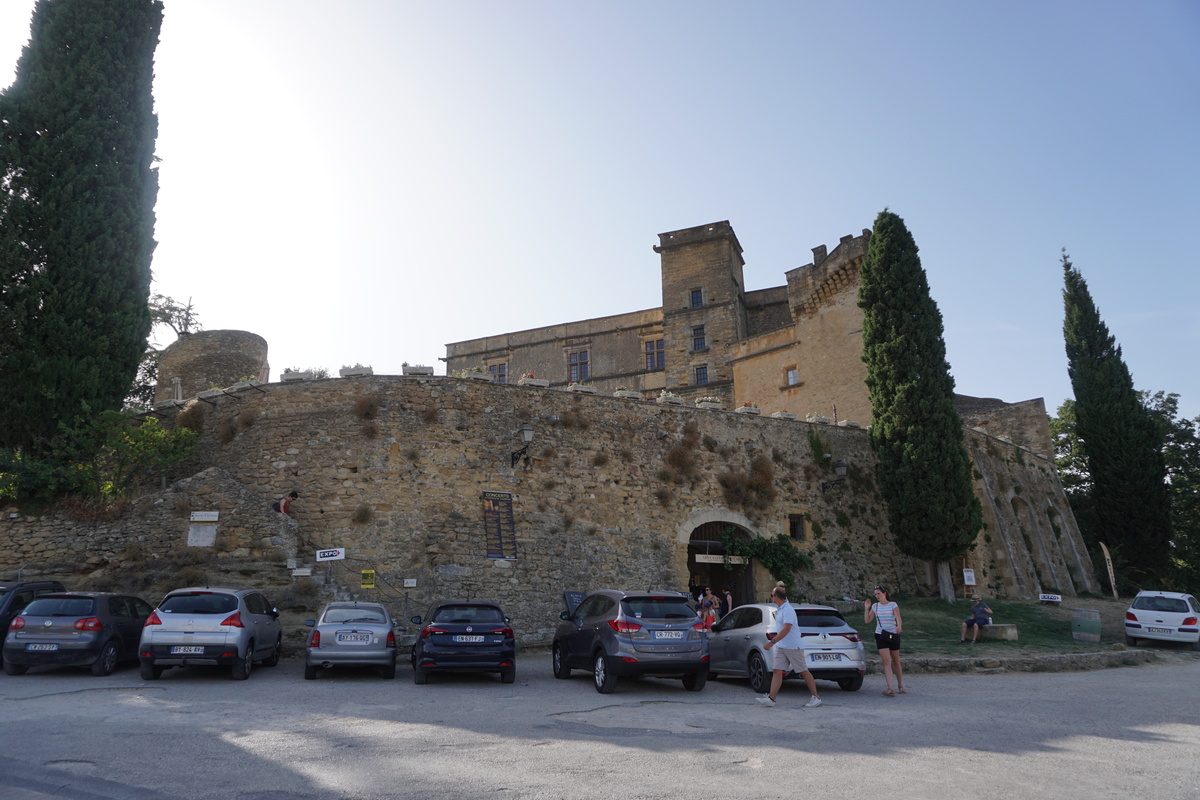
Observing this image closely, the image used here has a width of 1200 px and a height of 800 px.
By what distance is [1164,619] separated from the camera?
19281mm

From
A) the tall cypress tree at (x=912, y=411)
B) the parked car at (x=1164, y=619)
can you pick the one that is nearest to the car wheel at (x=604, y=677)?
the tall cypress tree at (x=912, y=411)

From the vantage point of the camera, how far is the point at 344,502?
18156mm

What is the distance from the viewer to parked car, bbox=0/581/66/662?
40.7 feet

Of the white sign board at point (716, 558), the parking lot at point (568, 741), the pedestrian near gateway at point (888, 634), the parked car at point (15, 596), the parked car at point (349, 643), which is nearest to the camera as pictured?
the parking lot at point (568, 741)

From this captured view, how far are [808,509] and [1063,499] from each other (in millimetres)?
19433

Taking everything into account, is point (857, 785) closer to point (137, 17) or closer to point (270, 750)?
point (270, 750)

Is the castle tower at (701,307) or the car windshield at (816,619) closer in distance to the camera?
the car windshield at (816,619)

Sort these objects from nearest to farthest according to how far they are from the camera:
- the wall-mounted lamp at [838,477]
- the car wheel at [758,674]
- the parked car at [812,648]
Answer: the parked car at [812,648] < the car wheel at [758,674] < the wall-mounted lamp at [838,477]

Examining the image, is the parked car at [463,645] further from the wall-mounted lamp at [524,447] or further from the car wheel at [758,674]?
the wall-mounted lamp at [524,447]

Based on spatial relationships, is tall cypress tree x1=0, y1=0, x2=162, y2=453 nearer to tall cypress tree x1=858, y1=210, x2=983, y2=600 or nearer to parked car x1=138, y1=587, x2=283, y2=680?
parked car x1=138, y1=587, x2=283, y2=680

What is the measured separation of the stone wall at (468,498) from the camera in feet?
54.7

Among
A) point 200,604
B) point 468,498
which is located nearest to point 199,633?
point 200,604

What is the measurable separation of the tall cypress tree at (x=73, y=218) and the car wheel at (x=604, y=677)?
14.2 m

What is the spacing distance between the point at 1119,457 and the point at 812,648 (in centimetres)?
3216
